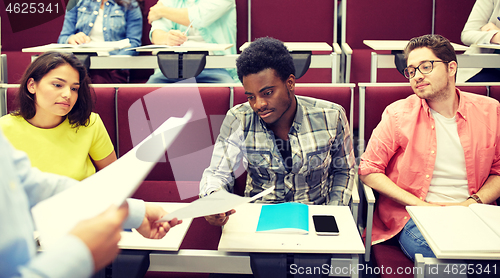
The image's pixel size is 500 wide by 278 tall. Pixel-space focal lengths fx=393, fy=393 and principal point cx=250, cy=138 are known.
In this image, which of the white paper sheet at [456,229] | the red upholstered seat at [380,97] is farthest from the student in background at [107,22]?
the white paper sheet at [456,229]

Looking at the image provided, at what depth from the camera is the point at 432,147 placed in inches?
63.2

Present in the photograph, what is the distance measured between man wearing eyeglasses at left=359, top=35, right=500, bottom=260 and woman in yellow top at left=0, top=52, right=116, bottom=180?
1.17m

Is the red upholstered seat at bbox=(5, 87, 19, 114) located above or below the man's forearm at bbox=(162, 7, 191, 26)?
below

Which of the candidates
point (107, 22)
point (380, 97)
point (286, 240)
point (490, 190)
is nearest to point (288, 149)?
point (286, 240)

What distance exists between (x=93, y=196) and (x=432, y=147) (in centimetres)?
139

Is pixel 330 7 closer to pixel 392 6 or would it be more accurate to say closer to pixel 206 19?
pixel 392 6

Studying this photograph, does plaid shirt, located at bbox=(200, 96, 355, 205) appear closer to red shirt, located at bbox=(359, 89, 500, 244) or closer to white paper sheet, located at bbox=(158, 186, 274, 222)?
red shirt, located at bbox=(359, 89, 500, 244)

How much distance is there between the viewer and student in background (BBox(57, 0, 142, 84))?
2768 mm

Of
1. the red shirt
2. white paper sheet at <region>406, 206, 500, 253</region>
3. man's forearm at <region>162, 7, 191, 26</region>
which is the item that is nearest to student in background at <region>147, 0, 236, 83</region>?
man's forearm at <region>162, 7, 191, 26</region>

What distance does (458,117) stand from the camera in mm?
1639

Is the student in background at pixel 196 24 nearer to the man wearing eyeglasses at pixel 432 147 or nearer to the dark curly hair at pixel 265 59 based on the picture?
the dark curly hair at pixel 265 59

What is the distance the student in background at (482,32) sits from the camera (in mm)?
2311

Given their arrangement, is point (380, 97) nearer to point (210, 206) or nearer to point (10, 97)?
point (210, 206)

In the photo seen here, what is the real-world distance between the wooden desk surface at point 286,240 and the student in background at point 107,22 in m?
1.86
